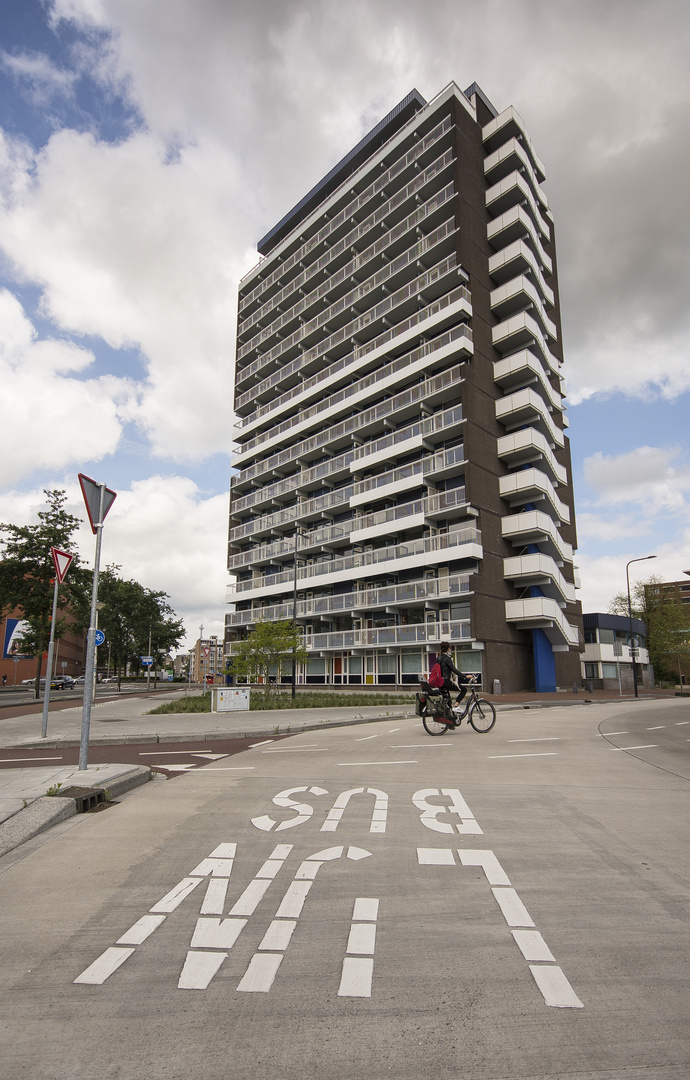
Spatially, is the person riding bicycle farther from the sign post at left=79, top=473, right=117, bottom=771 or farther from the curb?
the curb

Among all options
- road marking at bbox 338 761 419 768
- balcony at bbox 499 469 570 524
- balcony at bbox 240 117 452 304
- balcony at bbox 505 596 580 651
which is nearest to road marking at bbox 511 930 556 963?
road marking at bbox 338 761 419 768

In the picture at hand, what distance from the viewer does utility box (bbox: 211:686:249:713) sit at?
72.3 ft

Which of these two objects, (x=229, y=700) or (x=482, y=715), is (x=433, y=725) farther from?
(x=229, y=700)

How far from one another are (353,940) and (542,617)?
30.6 metres

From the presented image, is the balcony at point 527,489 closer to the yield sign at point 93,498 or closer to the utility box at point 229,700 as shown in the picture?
the utility box at point 229,700

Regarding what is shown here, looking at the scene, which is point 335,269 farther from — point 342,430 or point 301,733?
point 301,733

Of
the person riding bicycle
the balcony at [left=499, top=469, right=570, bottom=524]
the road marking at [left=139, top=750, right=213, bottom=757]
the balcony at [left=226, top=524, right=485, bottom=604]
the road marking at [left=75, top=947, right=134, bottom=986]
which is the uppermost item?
the balcony at [left=499, top=469, right=570, bottom=524]

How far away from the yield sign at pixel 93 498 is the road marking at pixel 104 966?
6520 mm

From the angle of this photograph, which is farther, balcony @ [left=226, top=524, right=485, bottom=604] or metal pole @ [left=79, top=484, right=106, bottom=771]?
balcony @ [left=226, top=524, right=485, bottom=604]

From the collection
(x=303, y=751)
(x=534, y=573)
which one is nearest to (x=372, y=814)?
(x=303, y=751)

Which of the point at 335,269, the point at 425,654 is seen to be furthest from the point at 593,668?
the point at 335,269

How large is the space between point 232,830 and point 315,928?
7.32 feet

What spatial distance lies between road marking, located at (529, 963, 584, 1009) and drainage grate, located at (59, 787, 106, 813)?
500 cm

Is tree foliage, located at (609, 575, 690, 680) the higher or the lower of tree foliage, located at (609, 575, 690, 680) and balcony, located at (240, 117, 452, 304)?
the lower
